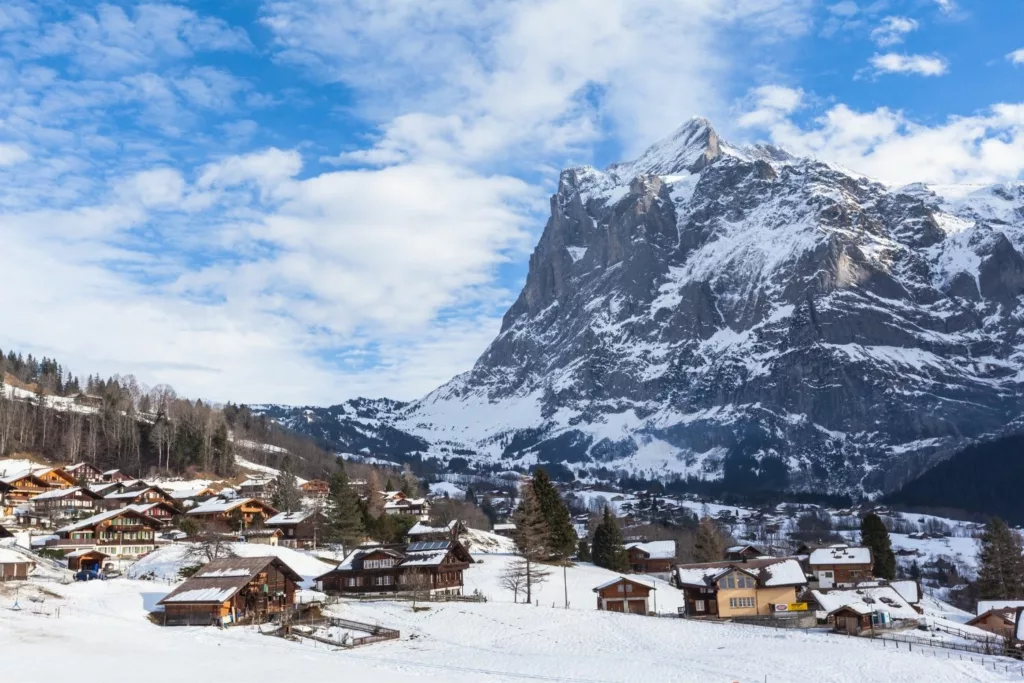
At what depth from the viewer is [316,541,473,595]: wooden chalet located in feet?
258

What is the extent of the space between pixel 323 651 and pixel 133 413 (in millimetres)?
126326

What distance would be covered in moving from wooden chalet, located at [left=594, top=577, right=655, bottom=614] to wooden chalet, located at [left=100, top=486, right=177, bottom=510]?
184 feet

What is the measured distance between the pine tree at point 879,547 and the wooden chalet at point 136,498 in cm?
8863

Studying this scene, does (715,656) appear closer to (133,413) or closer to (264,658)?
(264,658)

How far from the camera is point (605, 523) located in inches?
4107

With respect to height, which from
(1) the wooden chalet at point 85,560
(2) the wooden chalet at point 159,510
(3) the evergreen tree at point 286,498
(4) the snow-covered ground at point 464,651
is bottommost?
(4) the snow-covered ground at point 464,651

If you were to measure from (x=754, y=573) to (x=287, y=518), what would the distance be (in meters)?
56.5

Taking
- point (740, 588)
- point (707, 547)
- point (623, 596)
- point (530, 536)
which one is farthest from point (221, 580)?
point (707, 547)

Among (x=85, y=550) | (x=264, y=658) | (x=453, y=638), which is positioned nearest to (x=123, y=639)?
(x=264, y=658)

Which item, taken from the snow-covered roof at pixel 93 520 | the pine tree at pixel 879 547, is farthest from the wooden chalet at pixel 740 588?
the snow-covered roof at pixel 93 520

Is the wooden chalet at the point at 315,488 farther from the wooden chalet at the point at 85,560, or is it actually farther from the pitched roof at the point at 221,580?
the pitched roof at the point at 221,580

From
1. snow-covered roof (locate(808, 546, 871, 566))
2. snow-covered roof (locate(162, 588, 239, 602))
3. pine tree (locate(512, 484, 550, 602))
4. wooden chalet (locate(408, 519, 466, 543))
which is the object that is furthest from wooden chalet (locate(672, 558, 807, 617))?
snow-covered roof (locate(162, 588, 239, 602))

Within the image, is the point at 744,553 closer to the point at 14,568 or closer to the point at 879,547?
the point at 879,547

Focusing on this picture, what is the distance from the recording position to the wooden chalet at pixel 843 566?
333ft
